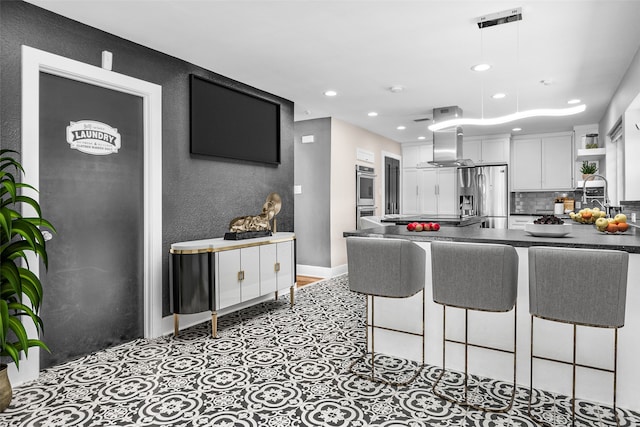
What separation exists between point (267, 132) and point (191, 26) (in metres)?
1.76

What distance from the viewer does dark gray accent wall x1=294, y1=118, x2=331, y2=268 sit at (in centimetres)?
595

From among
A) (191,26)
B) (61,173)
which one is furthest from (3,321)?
(191,26)

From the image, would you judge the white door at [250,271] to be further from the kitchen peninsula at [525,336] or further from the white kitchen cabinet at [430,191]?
the white kitchen cabinet at [430,191]

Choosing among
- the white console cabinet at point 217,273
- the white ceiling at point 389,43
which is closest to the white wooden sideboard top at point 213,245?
the white console cabinet at point 217,273

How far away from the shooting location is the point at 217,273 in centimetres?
340

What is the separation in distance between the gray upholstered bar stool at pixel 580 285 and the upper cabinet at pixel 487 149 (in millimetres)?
5549

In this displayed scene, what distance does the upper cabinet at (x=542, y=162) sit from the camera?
6.92 metres

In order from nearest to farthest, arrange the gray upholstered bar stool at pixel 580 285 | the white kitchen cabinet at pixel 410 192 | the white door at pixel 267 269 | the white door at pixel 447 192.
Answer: the gray upholstered bar stool at pixel 580 285 → the white door at pixel 267 269 → the white door at pixel 447 192 → the white kitchen cabinet at pixel 410 192

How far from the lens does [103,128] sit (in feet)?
9.98

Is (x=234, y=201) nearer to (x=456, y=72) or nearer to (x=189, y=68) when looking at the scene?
(x=189, y=68)

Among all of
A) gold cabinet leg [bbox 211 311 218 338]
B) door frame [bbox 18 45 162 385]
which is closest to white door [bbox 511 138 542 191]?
gold cabinet leg [bbox 211 311 218 338]

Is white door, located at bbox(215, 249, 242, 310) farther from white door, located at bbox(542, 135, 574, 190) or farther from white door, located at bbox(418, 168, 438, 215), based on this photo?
white door, located at bbox(542, 135, 574, 190)

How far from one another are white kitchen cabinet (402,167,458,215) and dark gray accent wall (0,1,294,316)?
3900mm

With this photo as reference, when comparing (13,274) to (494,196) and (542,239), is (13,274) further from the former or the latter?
(494,196)
